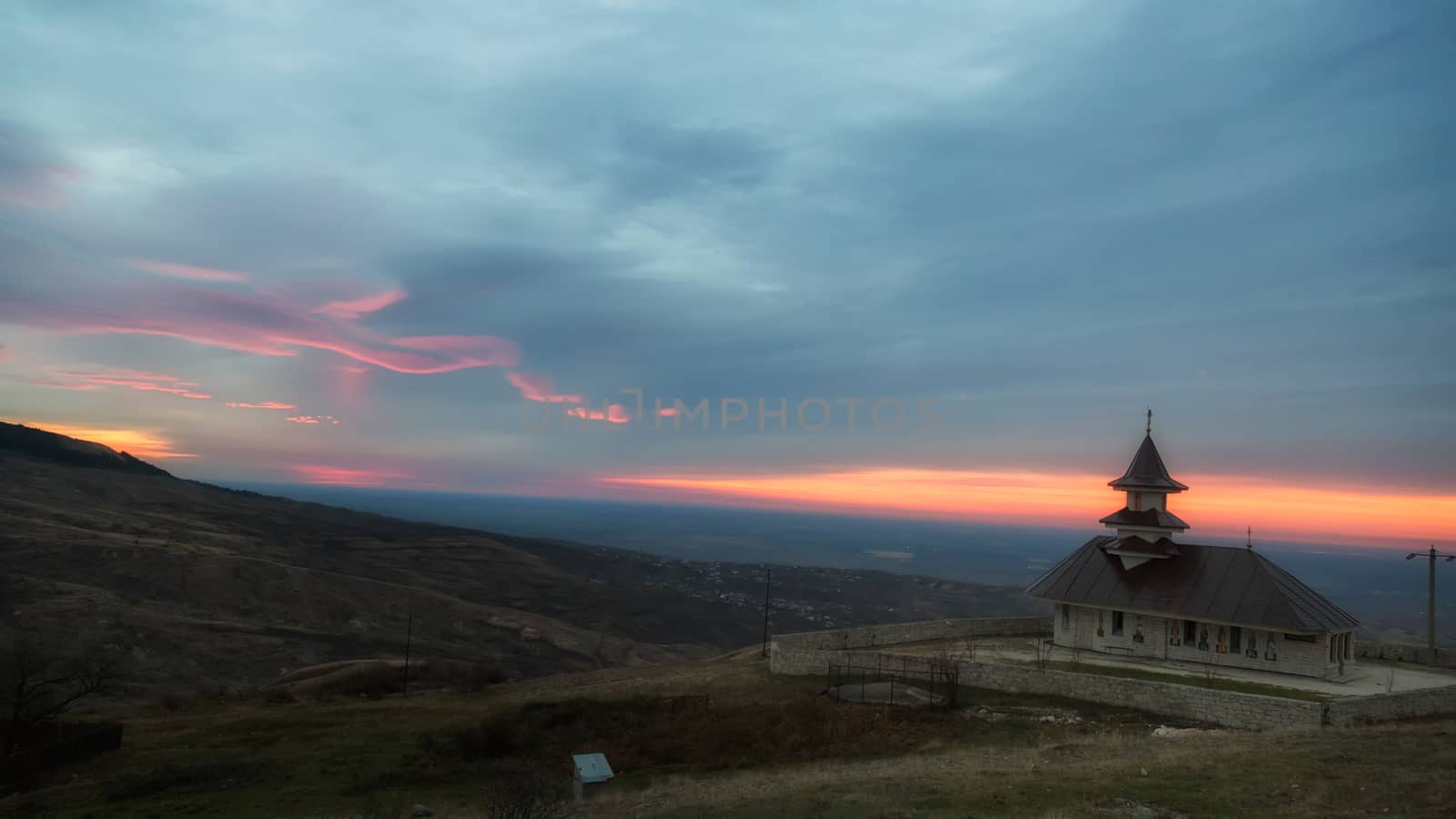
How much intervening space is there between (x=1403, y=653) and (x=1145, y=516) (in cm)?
1373

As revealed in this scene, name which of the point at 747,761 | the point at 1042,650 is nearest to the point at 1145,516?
the point at 1042,650

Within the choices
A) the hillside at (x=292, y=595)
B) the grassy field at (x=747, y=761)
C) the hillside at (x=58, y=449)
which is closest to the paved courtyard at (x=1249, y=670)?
the grassy field at (x=747, y=761)

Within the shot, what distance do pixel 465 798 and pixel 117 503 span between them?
134m

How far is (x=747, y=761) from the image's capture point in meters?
27.0

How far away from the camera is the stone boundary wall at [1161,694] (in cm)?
2731

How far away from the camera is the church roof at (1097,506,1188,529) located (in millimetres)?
43219

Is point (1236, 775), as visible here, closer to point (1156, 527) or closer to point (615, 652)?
point (1156, 527)

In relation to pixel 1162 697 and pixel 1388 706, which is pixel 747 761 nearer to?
pixel 1162 697

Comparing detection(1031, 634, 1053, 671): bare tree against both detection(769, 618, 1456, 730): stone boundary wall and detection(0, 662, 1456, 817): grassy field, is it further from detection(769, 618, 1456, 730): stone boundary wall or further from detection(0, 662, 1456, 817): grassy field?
detection(0, 662, 1456, 817): grassy field

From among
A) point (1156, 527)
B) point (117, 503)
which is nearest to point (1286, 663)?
point (1156, 527)

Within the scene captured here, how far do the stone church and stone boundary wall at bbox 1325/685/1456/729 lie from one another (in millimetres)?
6169

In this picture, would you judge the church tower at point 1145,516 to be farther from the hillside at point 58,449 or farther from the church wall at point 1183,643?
the hillside at point 58,449

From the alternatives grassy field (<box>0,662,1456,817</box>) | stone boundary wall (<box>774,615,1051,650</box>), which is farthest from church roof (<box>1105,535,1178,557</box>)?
grassy field (<box>0,662,1456,817</box>)

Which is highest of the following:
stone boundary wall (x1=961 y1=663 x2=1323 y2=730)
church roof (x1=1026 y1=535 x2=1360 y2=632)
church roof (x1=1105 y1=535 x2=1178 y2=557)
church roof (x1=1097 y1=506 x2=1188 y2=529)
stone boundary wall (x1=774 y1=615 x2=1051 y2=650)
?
church roof (x1=1097 y1=506 x2=1188 y2=529)
